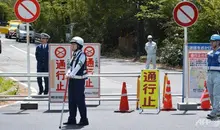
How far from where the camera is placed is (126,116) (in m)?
12.0

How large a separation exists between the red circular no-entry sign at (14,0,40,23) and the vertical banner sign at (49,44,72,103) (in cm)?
96

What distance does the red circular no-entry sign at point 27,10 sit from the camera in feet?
43.7

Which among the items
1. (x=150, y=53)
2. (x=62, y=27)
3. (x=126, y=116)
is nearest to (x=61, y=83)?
(x=126, y=116)

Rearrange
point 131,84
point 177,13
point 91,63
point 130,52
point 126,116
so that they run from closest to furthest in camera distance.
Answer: point 126,116
point 177,13
point 91,63
point 131,84
point 130,52

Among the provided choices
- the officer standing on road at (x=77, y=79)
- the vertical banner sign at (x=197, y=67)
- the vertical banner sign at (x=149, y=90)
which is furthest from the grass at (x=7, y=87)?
the vertical banner sign at (x=197, y=67)

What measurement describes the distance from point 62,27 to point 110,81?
101 ft

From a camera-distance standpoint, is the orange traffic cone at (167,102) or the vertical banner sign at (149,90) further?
the orange traffic cone at (167,102)

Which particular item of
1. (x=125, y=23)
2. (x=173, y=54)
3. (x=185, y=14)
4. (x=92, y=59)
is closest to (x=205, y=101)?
(x=185, y=14)

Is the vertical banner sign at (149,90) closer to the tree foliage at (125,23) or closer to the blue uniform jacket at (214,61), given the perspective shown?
the blue uniform jacket at (214,61)

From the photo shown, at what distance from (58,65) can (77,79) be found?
9.45 ft

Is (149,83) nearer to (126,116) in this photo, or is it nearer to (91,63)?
(126,116)

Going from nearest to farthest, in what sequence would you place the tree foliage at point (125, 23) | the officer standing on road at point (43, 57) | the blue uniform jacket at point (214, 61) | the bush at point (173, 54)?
the blue uniform jacket at point (214, 61) < the officer standing on road at point (43, 57) < the tree foliage at point (125, 23) < the bush at point (173, 54)

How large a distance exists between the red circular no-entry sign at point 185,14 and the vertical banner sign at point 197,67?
0.62 m

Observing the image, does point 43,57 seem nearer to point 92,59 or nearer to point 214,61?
point 92,59
